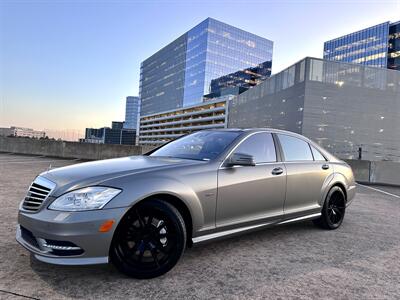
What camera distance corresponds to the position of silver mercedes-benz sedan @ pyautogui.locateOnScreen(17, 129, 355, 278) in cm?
255

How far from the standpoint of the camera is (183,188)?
9.84ft

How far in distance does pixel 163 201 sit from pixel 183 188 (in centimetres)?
23

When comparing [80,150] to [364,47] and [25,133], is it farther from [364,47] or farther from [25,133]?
[364,47]

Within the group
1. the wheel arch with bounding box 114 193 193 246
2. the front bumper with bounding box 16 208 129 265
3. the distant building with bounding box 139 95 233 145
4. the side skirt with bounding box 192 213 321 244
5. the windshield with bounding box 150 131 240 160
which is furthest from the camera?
the distant building with bounding box 139 95 233 145

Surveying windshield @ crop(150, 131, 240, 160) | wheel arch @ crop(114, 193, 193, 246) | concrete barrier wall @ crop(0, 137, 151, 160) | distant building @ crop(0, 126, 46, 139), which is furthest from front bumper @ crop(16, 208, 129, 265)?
distant building @ crop(0, 126, 46, 139)

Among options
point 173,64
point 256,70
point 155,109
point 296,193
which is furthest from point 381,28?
point 296,193

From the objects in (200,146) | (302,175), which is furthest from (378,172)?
(200,146)

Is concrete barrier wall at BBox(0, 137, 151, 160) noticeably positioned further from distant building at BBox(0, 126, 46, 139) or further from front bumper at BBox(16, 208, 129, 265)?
front bumper at BBox(16, 208, 129, 265)

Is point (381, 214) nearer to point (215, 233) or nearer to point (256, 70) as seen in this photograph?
point (215, 233)

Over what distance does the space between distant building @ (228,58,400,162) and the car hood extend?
29.5 m

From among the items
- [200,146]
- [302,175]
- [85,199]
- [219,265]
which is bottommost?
[219,265]

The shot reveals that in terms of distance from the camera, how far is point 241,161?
11.0 ft

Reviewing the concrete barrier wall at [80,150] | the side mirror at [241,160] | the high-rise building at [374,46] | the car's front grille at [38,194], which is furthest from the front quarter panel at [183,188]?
the high-rise building at [374,46]

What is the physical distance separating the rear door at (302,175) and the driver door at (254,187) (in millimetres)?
182
